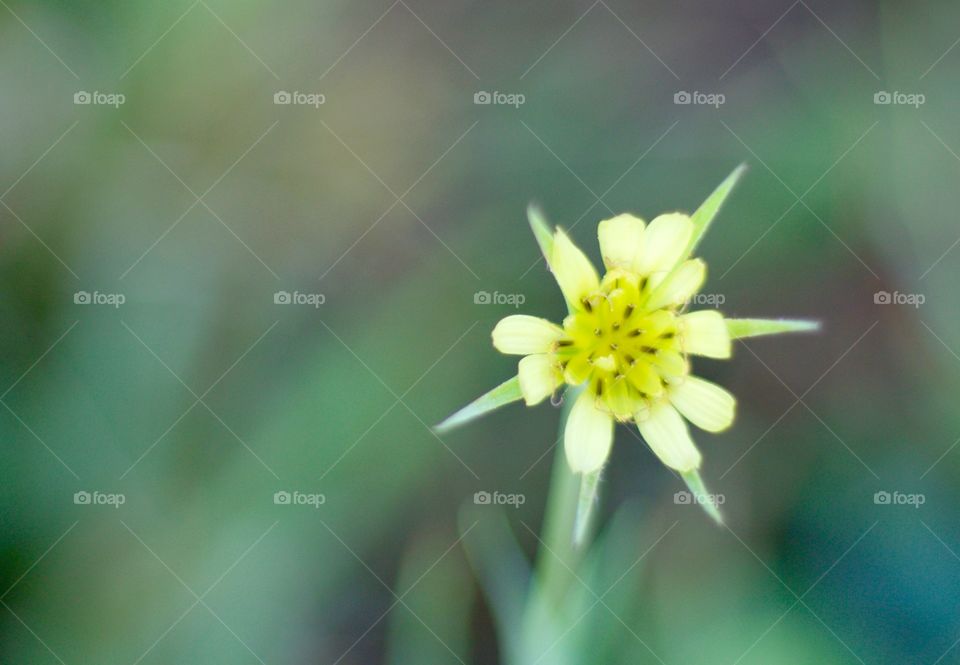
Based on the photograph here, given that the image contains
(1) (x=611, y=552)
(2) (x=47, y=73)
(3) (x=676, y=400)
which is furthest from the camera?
(2) (x=47, y=73)

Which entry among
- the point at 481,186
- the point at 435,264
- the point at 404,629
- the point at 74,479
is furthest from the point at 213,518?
the point at 481,186

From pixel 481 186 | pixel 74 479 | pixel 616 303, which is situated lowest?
pixel 74 479

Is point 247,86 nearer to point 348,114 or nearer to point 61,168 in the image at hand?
point 348,114

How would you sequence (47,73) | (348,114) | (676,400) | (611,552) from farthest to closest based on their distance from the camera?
(348,114), (47,73), (611,552), (676,400)
